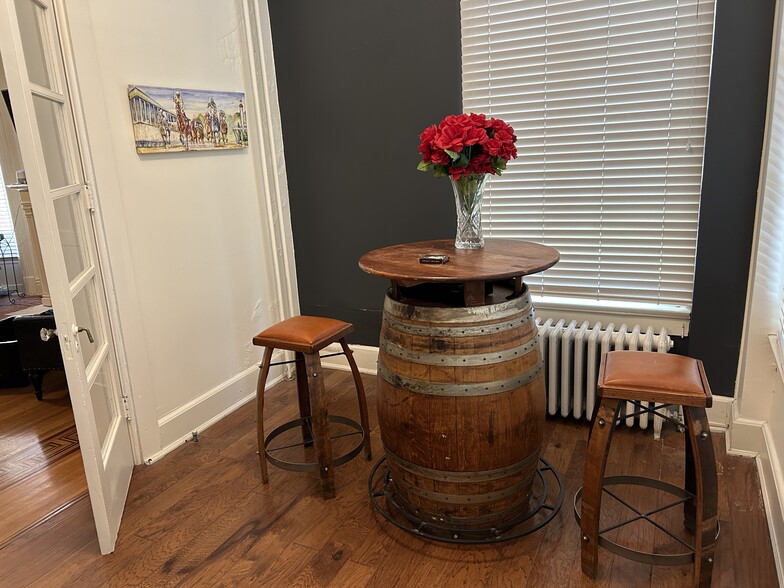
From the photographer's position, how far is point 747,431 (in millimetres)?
2398

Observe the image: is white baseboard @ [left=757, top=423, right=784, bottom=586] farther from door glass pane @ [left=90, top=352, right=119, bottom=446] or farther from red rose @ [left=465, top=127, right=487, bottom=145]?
door glass pane @ [left=90, top=352, right=119, bottom=446]

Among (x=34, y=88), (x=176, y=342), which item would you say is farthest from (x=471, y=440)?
(x=34, y=88)

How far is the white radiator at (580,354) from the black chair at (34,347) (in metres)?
2.65

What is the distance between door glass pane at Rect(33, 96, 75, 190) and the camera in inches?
75.9

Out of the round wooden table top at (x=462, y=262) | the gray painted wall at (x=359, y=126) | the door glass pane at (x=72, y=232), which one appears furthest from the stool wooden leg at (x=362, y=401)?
the door glass pane at (x=72, y=232)

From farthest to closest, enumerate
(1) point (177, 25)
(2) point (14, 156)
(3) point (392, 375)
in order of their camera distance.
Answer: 1. (2) point (14, 156)
2. (1) point (177, 25)
3. (3) point (392, 375)

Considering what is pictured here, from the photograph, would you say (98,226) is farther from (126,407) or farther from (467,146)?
(467,146)

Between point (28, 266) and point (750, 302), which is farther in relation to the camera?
point (28, 266)

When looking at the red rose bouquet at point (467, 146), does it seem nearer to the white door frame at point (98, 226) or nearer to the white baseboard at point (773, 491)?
the white door frame at point (98, 226)

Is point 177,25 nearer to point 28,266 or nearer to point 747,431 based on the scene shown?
point 747,431

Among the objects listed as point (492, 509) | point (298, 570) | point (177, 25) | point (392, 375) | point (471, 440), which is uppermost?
point (177, 25)

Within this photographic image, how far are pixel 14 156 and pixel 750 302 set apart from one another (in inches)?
235

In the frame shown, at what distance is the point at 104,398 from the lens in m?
2.30

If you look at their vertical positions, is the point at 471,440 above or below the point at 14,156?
below
